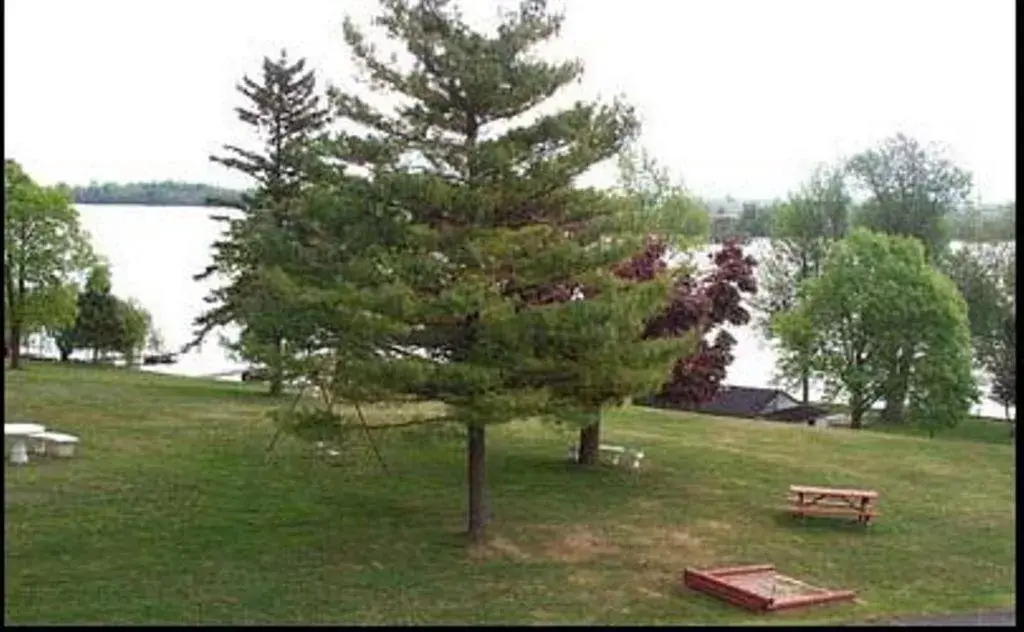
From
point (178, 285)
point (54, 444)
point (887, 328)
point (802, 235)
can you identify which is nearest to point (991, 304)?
point (802, 235)

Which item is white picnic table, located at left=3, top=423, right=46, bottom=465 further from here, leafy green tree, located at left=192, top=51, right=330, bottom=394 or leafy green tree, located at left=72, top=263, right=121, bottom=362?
leafy green tree, located at left=72, top=263, right=121, bottom=362

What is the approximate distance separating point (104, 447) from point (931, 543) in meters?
11.0

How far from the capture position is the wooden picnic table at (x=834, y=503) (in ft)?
49.4

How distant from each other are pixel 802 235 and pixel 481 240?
112 ft

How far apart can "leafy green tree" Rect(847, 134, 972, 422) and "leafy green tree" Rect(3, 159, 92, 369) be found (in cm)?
2527

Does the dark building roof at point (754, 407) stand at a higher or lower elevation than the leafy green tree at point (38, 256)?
lower

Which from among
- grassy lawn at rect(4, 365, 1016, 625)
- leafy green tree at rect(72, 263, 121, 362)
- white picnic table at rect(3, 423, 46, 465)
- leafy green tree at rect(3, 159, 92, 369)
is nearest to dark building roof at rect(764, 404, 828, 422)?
grassy lawn at rect(4, 365, 1016, 625)

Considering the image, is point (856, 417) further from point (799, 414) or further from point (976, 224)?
point (976, 224)

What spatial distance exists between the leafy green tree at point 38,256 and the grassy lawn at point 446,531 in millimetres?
11440

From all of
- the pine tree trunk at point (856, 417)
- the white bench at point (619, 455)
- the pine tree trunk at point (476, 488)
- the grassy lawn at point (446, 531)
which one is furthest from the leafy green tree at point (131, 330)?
the pine tree trunk at point (476, 488)

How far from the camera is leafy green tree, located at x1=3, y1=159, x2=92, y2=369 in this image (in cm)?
3159

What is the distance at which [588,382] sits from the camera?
42.7 ft

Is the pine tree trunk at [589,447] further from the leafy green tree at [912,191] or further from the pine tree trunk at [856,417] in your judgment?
the leafy green tree at [912,191]

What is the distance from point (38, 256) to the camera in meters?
32.3
